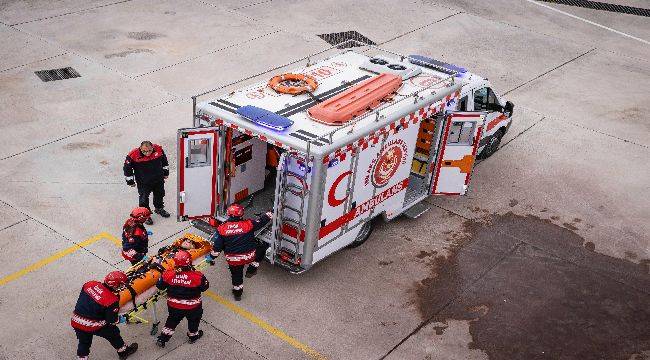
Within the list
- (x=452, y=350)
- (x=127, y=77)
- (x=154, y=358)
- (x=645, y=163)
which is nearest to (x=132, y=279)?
(x=154, y=358)

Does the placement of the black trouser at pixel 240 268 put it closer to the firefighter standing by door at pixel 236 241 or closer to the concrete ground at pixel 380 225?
the firefighter standing by door at pixel 236 241

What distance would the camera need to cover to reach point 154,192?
12.3 metres

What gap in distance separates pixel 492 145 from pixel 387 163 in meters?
4.51

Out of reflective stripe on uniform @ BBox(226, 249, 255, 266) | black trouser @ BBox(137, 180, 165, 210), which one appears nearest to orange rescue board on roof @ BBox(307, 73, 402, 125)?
reflective stripe on uniform @ BBox(226, 249, 255, 266)

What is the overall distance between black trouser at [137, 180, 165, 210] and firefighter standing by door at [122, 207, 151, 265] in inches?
81.2

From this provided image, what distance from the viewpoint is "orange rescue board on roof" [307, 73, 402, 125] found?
10.5 meters

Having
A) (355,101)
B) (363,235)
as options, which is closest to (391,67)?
(355,101)

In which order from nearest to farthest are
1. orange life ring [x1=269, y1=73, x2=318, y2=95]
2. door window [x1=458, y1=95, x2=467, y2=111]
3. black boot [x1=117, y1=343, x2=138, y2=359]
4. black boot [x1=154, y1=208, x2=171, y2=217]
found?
black boot [x1=117, y1=343, x2=138, y2=359]
orange life ring [x1=269, y1=73, x2=318, y2=95]
black boot [x1=154, y1=208, x2=171, y2=217]
door window [x1=458, y1=95, x2=467, y2=111]

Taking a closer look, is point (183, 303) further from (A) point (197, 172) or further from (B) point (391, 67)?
(B) point (391, 67)

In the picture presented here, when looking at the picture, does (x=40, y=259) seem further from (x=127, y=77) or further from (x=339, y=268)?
(x=127, y=77)

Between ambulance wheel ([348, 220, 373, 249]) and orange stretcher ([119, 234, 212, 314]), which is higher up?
orange stretcher ([119, 234, 212, 314])

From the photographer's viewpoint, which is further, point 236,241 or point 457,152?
point 457,152

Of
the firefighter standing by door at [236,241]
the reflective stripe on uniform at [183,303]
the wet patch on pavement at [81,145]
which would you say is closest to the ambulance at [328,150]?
the firefighter standing by door at [236,241]

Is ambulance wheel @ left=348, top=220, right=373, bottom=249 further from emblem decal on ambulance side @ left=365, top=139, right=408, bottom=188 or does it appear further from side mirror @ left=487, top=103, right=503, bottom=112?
side mirror @ left=487, top=103, right=503, bottom=112
